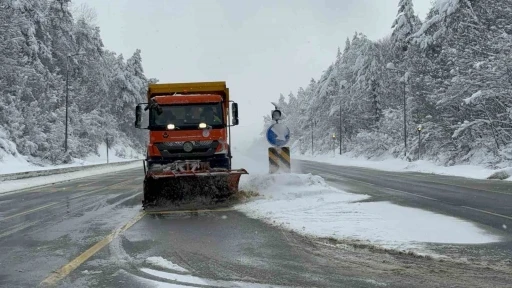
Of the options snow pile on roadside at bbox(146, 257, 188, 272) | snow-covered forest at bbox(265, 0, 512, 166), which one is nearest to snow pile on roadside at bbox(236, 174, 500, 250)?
snow pile on roadside at bbox(146, 257, 188, 272)

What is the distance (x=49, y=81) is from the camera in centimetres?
4806

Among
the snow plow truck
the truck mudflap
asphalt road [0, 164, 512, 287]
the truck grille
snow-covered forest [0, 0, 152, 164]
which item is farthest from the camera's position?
snow-covered forest [0, 0, 152, 164]

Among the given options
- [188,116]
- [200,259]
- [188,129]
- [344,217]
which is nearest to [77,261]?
[200,259]

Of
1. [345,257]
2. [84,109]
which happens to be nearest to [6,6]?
[84,109]

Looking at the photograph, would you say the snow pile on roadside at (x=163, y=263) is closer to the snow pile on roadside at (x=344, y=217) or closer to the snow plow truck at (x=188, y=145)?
the snow pile on roadside at (x=344, y=217)

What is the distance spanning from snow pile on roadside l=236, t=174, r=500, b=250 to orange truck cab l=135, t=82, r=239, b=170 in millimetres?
1722

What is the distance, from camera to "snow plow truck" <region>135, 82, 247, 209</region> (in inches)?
449

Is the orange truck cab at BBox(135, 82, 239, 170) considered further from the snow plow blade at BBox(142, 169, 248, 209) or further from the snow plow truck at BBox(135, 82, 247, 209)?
the snow plow blade at BBox(142, 169, 248, 209)

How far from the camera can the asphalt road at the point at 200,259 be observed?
201 inches

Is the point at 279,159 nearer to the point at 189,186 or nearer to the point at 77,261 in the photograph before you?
the point at 189,186

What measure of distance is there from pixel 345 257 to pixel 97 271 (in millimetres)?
3087

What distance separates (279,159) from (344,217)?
5099mm

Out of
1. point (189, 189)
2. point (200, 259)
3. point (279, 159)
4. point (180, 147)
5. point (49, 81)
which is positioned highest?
point (49, 81)

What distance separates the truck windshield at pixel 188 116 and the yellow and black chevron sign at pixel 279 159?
2.06m
